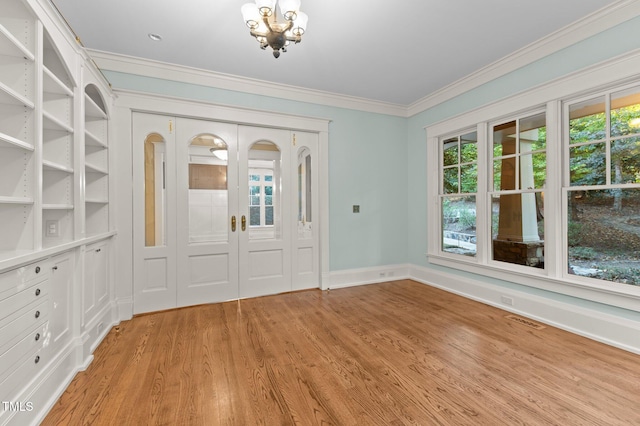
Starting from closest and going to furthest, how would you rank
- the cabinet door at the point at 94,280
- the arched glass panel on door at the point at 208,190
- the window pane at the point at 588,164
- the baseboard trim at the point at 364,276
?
1. the cabinet door at the point at 94,280
2. the window pane at the point at 588,164
3. the arched glass panel on door at the point at 208,190
4. the baseboard trim at the point at 364,276

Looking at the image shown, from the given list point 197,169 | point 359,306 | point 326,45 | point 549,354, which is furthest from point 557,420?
point 197,169

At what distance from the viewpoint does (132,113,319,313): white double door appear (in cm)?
342

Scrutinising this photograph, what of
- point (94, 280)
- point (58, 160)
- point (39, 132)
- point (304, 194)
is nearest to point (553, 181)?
point (304, 194)

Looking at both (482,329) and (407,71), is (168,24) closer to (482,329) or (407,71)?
(407,71)

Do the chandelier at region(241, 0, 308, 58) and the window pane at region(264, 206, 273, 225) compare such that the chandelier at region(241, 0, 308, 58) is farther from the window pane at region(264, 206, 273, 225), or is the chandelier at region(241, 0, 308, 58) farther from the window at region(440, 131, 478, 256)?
the window at region(440, 131, 478, 256)

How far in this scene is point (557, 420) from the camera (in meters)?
1.63

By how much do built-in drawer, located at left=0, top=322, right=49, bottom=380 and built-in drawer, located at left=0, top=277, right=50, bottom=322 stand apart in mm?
180

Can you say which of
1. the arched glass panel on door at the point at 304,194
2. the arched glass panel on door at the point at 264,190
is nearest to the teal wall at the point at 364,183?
the arched glass panel on door at the point at 304,194

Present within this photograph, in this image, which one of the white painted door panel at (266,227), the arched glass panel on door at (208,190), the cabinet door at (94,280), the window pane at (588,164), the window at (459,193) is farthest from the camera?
the window at (459,193)

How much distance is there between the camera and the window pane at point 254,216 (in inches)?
155

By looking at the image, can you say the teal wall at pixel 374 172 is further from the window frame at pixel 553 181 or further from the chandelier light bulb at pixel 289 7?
the chandelier light bulb at pixel 289 7

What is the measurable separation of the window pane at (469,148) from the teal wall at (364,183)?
1000mm

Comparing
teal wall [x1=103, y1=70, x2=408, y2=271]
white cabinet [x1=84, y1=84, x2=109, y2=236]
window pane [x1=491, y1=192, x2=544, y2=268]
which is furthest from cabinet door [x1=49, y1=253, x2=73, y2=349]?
window pane [x1=491, y1=192, x2=544, y2=268]

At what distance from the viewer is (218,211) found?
3.73 meters
